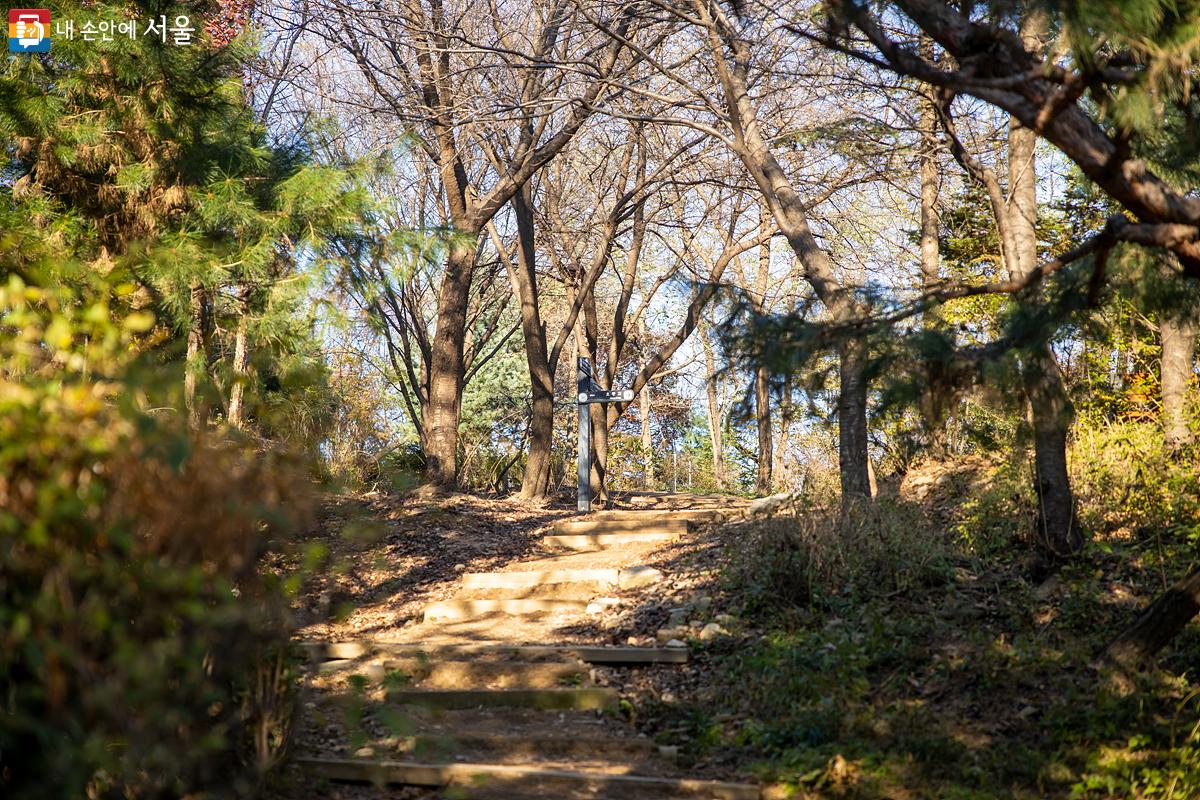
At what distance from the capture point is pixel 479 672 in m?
6.09

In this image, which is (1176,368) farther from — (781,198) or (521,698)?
(521,698)

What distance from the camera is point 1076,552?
20.8ft

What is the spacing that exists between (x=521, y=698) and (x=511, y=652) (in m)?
0.65

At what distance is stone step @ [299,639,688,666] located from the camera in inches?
241

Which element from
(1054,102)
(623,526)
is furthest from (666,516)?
(1054,102)

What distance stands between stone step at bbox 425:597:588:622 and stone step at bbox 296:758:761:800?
2.84m

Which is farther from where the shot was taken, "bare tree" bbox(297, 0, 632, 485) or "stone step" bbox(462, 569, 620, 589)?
"bare tree" bbox(297, 0, 632, 485)

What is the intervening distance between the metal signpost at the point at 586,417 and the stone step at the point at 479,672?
179 inches

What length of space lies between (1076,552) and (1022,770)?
2317 millimetres

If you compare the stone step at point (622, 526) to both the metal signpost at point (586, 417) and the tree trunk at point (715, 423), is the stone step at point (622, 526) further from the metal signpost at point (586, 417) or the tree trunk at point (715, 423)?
the tree trunk at point (715, 423)

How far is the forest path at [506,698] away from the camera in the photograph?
447 centimetres

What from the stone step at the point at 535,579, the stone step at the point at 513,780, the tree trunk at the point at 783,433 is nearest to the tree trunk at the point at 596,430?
the tree trunk at the point at 783,433

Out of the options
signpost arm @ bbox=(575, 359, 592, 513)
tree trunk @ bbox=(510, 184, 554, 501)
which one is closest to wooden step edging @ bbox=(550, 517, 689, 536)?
signpost arm @ bbox=(575, 359, 592, 513)

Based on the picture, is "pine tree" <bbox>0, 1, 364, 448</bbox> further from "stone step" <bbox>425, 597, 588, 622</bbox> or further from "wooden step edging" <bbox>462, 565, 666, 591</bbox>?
"wooden step edging" <bbox>462, 565, 666, 591</bbox>
